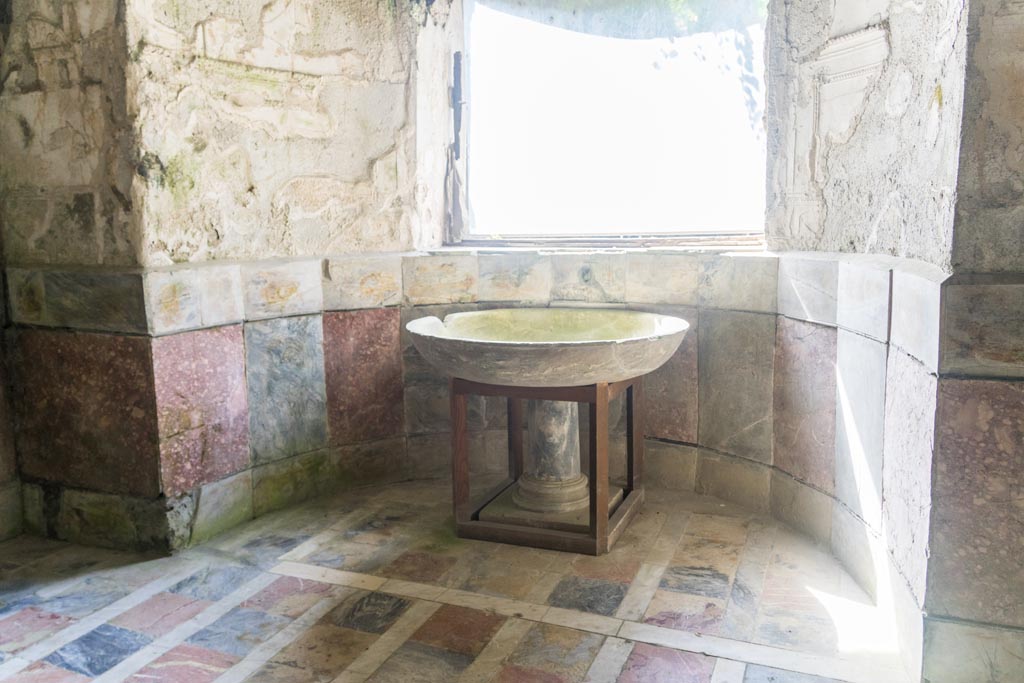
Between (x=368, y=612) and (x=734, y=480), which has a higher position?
(x=734, y=480)

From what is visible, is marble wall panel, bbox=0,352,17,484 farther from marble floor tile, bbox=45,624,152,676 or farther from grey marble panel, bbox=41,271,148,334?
marble floor tile, bbox=45,624,152,676

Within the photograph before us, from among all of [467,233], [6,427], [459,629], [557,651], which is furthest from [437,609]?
[467,233]

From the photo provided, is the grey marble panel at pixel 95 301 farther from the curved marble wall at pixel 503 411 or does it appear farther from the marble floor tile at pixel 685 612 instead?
the marble floor tile at pixel 685 612

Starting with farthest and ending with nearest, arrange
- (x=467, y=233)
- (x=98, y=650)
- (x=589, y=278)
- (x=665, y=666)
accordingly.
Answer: (x=467, y=233)
(x=589, y=278)
(x=98, y=650)
(x=665, y=666)

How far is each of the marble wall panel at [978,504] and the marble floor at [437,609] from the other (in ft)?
1.00

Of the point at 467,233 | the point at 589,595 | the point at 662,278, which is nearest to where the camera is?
the point at 589,595

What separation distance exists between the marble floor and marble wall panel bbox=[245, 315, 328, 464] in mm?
311

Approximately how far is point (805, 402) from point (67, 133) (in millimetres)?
2604

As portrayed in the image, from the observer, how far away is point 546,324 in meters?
3.06

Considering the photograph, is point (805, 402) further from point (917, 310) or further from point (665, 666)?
point (665, 666)

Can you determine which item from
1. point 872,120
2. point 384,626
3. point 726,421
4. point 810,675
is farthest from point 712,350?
point 384,626

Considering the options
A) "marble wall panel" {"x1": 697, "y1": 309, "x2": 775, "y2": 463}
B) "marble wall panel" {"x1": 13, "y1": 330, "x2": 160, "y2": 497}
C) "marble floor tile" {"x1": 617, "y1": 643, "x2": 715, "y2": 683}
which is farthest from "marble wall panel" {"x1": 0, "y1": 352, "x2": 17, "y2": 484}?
"marble wall panel" {"x1": 697, "y1": 309, "x2": 775, "y2": 463}

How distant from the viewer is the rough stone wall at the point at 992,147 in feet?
5.21

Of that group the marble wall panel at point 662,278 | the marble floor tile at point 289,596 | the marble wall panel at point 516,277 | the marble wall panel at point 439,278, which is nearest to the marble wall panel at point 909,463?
the marble wall panel at point 662,278
